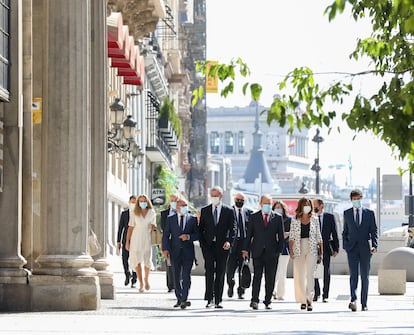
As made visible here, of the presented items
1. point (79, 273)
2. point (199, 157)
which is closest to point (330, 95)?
point (79, 273)

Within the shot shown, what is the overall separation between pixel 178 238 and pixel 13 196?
3.00 metres

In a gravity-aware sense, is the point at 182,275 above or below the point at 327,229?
below

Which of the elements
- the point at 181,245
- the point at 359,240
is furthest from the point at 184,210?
the point at 359,240

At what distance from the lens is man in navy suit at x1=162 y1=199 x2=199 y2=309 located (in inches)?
1065

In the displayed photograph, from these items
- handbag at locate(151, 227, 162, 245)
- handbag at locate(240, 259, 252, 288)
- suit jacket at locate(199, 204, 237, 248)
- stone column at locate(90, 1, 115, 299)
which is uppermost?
stone column at locate(90, 1, 115, 299)

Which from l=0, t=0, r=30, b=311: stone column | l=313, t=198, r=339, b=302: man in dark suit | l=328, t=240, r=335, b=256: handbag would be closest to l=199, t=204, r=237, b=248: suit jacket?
l=0, t=0, r=30, b=311: stone column

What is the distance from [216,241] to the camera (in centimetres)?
2692

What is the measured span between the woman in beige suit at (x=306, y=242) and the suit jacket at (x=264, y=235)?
199mm

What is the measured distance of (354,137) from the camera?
16109 millimetres

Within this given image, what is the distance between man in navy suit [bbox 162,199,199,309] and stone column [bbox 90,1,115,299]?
1.77 m

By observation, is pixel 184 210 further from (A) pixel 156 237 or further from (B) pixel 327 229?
(A) pixel 156 237

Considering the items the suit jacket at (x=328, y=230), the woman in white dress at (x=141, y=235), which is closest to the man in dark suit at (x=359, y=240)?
the suit jacket at (x=328, y=230)

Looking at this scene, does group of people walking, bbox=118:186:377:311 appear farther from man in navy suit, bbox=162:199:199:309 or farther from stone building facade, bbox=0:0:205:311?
stone building facade, bbox=0:0:205:311

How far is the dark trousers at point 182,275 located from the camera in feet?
88.3
